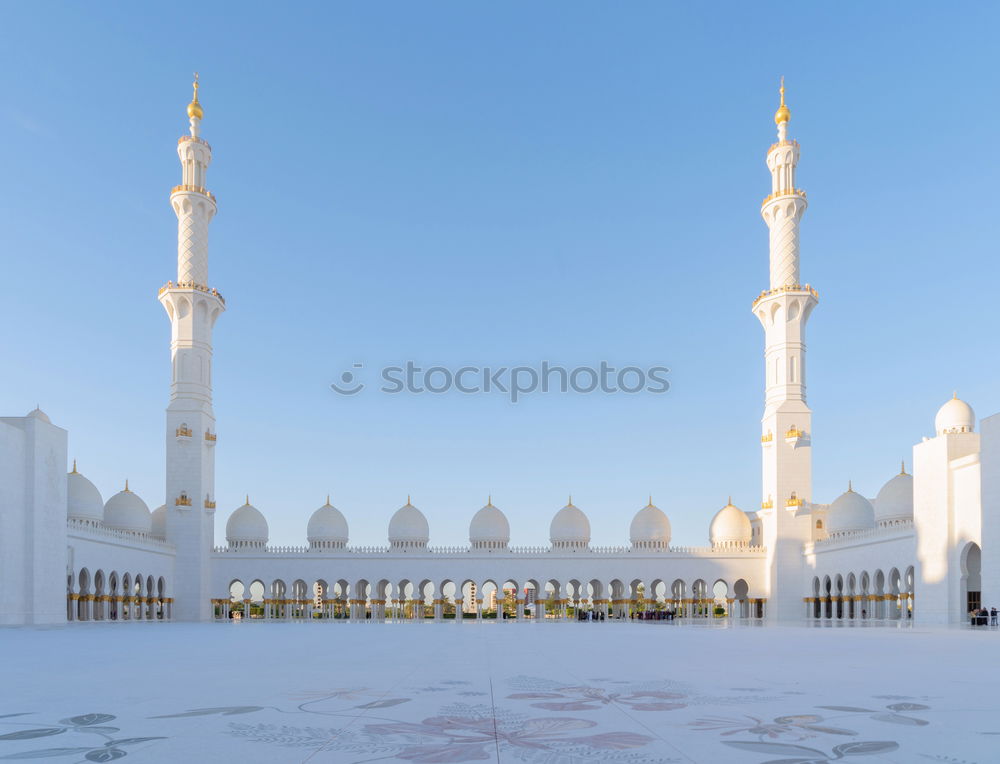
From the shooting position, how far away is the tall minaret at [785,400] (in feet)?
146

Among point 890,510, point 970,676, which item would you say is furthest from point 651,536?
point 970,676

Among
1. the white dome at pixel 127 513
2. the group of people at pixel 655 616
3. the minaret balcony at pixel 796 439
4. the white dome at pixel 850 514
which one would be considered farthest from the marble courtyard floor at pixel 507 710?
the white dome at pixel 127 513

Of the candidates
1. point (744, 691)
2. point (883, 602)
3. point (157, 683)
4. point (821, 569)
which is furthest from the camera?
point (821, 569)

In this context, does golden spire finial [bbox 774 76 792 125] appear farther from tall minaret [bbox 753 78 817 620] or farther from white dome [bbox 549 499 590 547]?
white dome [bbox 549 499 590 547]

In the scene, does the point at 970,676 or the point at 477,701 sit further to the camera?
the point at 970,676

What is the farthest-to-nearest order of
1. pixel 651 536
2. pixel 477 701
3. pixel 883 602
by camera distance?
pixel 651 536
pixel 883 602
pixel 477 701

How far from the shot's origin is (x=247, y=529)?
4972 cm

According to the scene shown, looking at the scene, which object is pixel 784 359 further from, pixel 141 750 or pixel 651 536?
pixel 141 750

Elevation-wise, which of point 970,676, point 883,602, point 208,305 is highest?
point 208,305

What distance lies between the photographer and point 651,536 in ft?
167

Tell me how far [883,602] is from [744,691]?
120 ft

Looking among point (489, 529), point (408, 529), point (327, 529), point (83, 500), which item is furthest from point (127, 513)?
point (489, 529)

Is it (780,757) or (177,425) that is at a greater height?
(177,425)

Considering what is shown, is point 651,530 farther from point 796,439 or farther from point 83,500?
point 83,500
